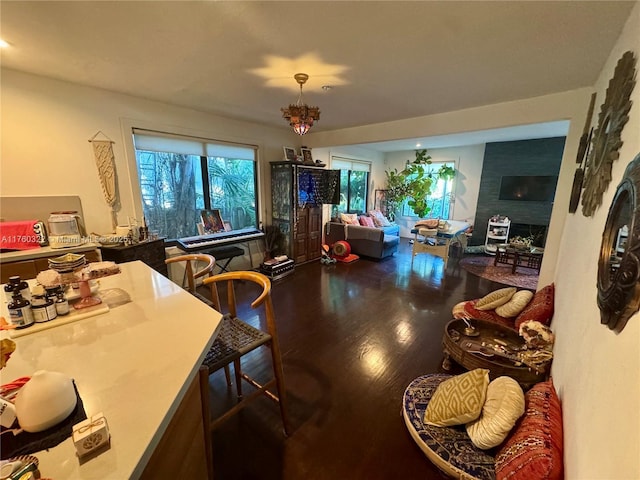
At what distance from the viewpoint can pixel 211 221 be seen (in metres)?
4.02

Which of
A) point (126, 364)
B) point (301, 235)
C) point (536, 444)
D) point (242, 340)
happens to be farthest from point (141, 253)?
point (536, 444)

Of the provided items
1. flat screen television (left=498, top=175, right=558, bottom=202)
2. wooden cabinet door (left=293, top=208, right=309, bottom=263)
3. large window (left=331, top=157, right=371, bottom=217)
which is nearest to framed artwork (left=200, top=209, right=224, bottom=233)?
wooden cabinet door (left=293, top=208, right=309, bottom=263)

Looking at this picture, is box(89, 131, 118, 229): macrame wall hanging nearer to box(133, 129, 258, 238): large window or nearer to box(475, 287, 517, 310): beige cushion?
box(133, 129, 258, 238): large window

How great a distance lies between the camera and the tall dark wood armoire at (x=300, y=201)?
4461mm

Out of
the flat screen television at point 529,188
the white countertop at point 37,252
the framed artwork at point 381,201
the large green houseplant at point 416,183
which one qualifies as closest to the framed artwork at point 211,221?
the white countertop at point 37,252

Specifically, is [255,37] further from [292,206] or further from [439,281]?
[439,281]

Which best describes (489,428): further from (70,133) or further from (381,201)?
(381,201)

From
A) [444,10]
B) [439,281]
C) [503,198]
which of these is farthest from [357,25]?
[503,198]

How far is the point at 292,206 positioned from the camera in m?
4.49

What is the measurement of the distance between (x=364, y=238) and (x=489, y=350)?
11.3 feet

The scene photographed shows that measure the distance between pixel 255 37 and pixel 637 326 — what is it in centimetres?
224

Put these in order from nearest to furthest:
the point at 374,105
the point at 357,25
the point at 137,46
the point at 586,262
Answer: the point at 586,262
the point at 357,25
the point at 137,46
the point at 374,105

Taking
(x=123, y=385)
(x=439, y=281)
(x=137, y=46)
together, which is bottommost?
(x=439, y=281)

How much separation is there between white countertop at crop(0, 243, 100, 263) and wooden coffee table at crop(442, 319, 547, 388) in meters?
3.37
